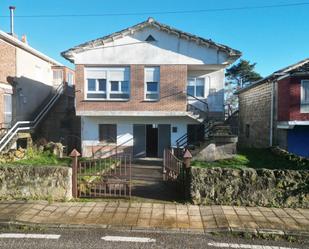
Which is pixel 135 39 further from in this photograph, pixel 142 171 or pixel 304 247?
pixel 304 247

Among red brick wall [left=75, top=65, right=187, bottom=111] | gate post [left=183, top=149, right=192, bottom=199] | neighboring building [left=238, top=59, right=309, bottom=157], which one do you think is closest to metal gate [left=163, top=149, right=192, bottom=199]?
gate post [left=183, top=149, right=192, bottom=199]

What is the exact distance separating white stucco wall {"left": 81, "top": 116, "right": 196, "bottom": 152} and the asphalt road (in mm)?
12608

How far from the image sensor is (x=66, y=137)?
22.6 m

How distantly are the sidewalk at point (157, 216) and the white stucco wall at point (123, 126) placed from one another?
1080 centimetres

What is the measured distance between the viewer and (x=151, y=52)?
17.9 meters

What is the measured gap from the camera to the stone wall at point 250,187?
800cm

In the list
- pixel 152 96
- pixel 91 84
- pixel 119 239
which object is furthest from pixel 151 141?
pixel 119 239

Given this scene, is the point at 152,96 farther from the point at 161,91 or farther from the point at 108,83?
the point at 108,83

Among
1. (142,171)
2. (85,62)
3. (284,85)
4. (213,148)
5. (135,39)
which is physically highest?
(135,39)

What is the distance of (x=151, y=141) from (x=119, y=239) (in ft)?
43.8

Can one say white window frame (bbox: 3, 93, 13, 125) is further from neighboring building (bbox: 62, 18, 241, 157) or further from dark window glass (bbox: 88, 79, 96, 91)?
dark window glass (bbox: 88, 79, 96, 91)

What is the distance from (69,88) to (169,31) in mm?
12702

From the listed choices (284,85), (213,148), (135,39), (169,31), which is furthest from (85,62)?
(284,85)

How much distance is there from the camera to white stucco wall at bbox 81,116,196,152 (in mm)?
18797
